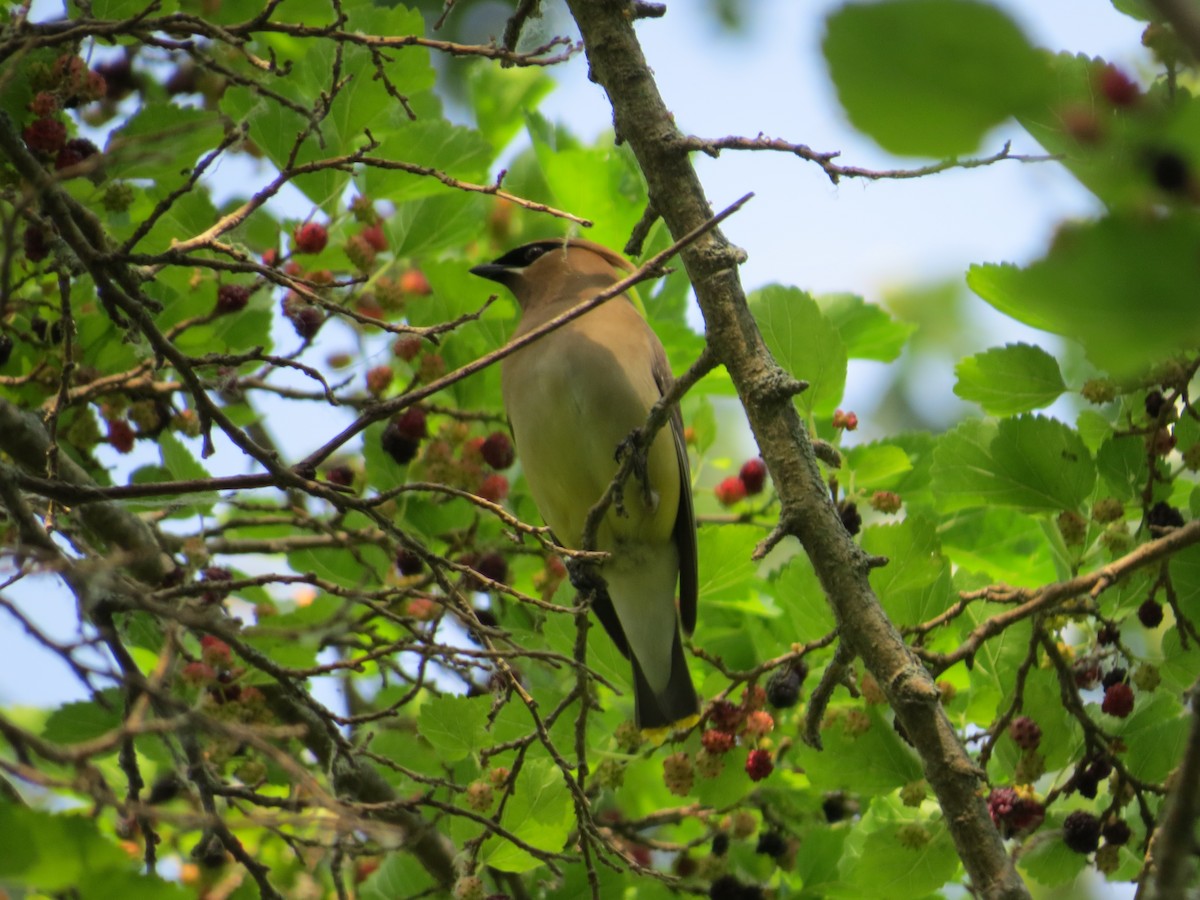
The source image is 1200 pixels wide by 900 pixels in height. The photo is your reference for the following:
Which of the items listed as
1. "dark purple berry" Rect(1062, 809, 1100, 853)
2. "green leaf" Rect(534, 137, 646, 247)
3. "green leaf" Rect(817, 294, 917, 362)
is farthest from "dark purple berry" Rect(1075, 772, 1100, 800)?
"green leaf" Rect(534, 137, 646, 247)

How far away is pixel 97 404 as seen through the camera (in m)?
3.91

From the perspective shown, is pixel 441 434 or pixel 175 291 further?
pixel 441 434

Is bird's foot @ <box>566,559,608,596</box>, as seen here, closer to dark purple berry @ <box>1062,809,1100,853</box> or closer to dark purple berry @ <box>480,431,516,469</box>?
dark purple berry @ <box>480,431,516,469</box>

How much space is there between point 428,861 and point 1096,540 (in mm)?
1919

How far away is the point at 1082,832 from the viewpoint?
302cm

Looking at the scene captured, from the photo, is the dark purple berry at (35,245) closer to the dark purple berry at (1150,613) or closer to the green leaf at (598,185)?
the green leaf at (598,185)

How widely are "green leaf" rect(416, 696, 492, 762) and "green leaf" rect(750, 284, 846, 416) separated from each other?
111 cm

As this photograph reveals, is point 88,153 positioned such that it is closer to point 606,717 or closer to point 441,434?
point 441,434

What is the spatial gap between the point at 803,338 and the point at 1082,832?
1.30 m

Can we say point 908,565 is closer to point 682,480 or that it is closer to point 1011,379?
point 1011,379

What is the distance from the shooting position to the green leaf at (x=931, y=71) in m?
0.77

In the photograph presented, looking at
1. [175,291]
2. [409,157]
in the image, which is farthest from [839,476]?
[175,291]

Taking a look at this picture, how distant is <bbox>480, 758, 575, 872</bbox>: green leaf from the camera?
298 centimetres

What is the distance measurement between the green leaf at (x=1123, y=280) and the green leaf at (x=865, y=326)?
351 cm
